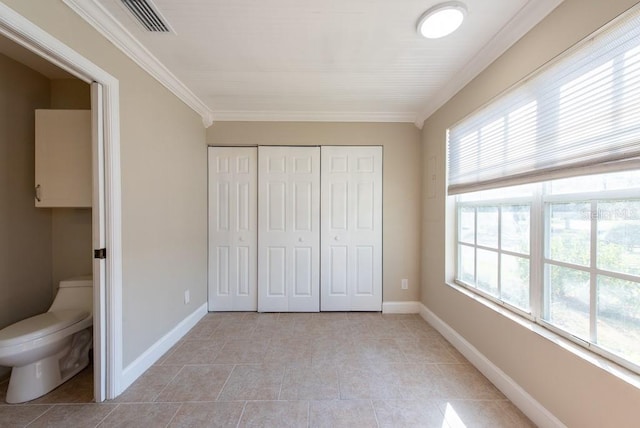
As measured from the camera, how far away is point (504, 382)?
1647mm

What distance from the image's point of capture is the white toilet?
1.51 metres

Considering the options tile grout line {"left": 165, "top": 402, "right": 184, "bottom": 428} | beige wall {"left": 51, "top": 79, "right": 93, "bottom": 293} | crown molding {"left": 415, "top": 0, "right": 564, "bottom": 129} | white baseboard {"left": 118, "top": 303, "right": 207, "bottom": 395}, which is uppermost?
crown molding {"left": 415, "top": 0, "right": 564, "bottom": 129}

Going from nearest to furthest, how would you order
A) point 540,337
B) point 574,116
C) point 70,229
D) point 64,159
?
1. point 574,116
2. point 540,337
3. point 64,159
4. point 70,229

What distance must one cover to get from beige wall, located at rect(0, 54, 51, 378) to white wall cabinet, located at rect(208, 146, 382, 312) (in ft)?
4.61

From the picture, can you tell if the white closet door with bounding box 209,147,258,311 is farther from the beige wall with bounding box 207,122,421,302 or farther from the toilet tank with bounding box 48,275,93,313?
the toilet tank with bounding box 48,275,93,313

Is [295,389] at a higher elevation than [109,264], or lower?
lower

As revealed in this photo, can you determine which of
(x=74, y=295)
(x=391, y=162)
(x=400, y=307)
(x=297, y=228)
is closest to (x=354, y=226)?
(x=297, y=228)

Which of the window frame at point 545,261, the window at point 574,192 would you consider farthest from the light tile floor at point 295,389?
the window at point 574,192

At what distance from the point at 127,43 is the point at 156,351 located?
7.68 ft

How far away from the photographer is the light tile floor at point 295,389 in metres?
Answer: 1.46

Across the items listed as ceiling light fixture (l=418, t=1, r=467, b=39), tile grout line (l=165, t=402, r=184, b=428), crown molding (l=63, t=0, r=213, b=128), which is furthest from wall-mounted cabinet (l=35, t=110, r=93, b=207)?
ceiling light fixture (l=418, t=1, r=467, b=39)

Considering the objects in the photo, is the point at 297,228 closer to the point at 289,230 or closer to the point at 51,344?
the point at 289,230

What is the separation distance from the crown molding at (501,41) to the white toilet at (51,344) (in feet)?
11.5

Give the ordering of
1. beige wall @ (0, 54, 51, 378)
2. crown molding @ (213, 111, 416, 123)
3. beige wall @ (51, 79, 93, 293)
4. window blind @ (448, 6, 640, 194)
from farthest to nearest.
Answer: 1. crown molding @ (213, 111, 416, 123)
2. beige wall @ (51, 79, 93, 293)
3. beige wall @ (0, 54, 51, 378)
4. window blind @ (448, 6, 640, 194)
